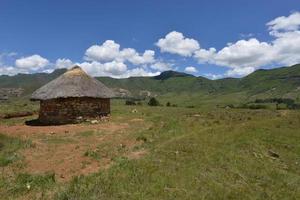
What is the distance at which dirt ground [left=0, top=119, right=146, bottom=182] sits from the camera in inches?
534

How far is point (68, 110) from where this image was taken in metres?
26.5

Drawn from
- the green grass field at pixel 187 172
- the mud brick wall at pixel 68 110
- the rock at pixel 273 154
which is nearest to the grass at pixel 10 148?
the green grass field at pixel 187 172

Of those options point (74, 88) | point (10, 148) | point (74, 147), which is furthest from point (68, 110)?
point (10, 148)

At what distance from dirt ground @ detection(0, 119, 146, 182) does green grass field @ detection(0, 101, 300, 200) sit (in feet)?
1.39


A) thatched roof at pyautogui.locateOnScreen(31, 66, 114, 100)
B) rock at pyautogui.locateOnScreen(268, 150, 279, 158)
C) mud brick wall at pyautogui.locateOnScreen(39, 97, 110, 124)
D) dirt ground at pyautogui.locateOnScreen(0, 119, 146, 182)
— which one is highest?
thatched roof at pyautogui.locateOnScreen(31, 66, 114, 100)

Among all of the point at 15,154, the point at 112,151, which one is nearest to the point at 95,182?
the point at 112,151

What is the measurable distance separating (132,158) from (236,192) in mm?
4577

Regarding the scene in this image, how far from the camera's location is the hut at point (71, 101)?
26406 millimetres

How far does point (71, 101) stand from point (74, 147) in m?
10.1

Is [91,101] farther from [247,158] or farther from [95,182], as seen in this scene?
[95,182]

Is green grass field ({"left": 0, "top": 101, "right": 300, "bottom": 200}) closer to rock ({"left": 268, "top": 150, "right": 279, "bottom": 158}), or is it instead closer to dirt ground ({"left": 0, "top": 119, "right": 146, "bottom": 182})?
rock ({"left": 268, "top": 150, "right": 279, "bottom": 158})

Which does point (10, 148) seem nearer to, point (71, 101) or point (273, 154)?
point (71, 101)

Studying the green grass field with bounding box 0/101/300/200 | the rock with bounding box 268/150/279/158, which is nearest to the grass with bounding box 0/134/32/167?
the green grass field with bounding box 0/101/300/200

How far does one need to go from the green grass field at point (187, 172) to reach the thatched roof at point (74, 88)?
6807mm
